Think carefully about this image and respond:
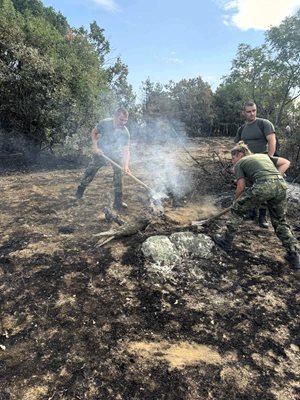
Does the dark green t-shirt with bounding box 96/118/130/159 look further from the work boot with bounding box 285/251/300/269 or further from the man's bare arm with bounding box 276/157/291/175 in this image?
the work boot with bounding box 285/251/300/269

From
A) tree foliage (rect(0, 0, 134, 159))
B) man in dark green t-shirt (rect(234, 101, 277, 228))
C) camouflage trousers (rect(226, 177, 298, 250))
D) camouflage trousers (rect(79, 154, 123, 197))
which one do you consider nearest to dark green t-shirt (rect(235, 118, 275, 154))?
man in dark green t-shirt (rect(234, 101, 277, 228))

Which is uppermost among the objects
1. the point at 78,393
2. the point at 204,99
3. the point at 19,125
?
the point at 204,99

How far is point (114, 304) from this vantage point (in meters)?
3.24

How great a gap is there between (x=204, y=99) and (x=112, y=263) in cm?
1990

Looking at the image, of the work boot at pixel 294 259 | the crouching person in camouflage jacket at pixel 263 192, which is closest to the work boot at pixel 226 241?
the crouching person in camouflage jacket at pixel 263 192

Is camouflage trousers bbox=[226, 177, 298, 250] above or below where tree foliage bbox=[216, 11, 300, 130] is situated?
below

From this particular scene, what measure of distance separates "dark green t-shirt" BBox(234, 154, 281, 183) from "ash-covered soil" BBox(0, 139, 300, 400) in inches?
40.3

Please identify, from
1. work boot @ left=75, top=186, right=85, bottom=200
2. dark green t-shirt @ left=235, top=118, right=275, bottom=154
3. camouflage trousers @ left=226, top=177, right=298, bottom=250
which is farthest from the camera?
work boot @ left=75, top=186, right=85, bottom=200

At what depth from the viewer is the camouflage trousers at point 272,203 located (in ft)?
12.5

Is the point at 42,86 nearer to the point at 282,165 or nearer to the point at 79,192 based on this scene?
the point at 79,192

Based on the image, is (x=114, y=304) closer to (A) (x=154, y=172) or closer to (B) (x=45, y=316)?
(B) (x=45, y=316)

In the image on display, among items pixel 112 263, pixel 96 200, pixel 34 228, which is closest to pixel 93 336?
pixel 112 263

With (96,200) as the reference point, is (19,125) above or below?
above

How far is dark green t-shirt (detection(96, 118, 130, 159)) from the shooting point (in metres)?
5.56
